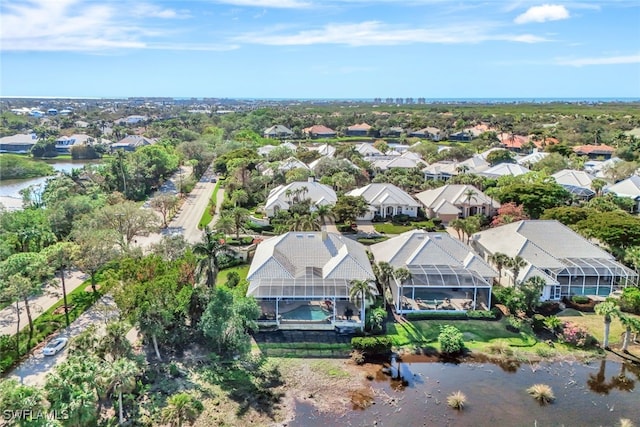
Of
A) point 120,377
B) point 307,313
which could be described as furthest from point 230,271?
point 120,377

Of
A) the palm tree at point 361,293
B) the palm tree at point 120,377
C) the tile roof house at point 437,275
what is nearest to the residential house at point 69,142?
the tile roof house at point 437,275

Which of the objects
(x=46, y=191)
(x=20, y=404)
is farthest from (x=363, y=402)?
(x=46, y=191)

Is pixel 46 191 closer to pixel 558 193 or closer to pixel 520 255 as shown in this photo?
pixel 520 255

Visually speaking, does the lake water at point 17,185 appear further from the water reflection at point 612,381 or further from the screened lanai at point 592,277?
the water reflection at point 612,381

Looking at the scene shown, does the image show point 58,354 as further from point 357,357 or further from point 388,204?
point 388,204

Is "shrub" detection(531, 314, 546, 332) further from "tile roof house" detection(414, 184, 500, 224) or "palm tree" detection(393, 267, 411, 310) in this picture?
"tile roof house" detection(414, 184, 500, 224)

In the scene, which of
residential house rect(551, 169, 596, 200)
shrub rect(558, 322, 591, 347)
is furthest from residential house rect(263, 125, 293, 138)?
shrub rect(558, 322, 591, 347)

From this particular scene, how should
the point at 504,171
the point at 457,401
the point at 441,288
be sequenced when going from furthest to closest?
1. the point at 504,171
2. the point at 441,288
3. the point at 457,401
